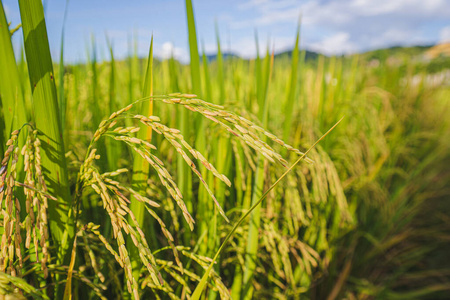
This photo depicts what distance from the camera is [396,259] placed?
7.71 ft

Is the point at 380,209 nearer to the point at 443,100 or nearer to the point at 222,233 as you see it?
the point at 222,233

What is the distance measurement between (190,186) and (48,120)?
44 cm

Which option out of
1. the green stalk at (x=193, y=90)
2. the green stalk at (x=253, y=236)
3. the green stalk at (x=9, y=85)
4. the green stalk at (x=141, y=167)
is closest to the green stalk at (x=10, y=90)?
the green stalk at (x=9, y=85)

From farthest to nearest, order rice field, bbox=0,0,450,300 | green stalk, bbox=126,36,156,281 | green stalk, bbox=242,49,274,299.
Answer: green stalk, bbox=242,49,274,299, green stalk, bbox=126,36,156,281, rice field, bbox=0,0,450,300

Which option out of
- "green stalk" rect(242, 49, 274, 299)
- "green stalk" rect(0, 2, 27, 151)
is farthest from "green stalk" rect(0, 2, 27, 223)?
"green stalk" rect(242, 49, 274, 299)

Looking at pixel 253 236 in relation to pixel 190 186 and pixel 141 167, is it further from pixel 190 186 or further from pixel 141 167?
pixel 141 167

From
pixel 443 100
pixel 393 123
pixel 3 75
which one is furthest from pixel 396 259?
pixel 443 100

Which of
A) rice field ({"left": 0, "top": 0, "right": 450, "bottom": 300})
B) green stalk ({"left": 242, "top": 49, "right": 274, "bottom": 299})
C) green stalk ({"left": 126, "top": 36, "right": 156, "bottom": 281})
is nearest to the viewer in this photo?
rice field ({"left": 0, "top": 0, "right": 450, "bottom": 300})

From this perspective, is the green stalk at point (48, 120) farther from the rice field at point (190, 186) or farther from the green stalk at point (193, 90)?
the green stalk at point (193, 90)

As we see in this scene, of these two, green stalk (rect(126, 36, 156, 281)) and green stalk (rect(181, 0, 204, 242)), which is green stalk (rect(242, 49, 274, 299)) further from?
green stalk (rect(126, 36, 156, 281))

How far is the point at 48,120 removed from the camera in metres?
0.54

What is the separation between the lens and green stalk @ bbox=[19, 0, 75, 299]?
1.67 ft

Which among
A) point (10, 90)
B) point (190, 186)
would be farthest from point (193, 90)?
point (10, 90)

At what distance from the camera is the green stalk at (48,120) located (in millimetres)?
508
